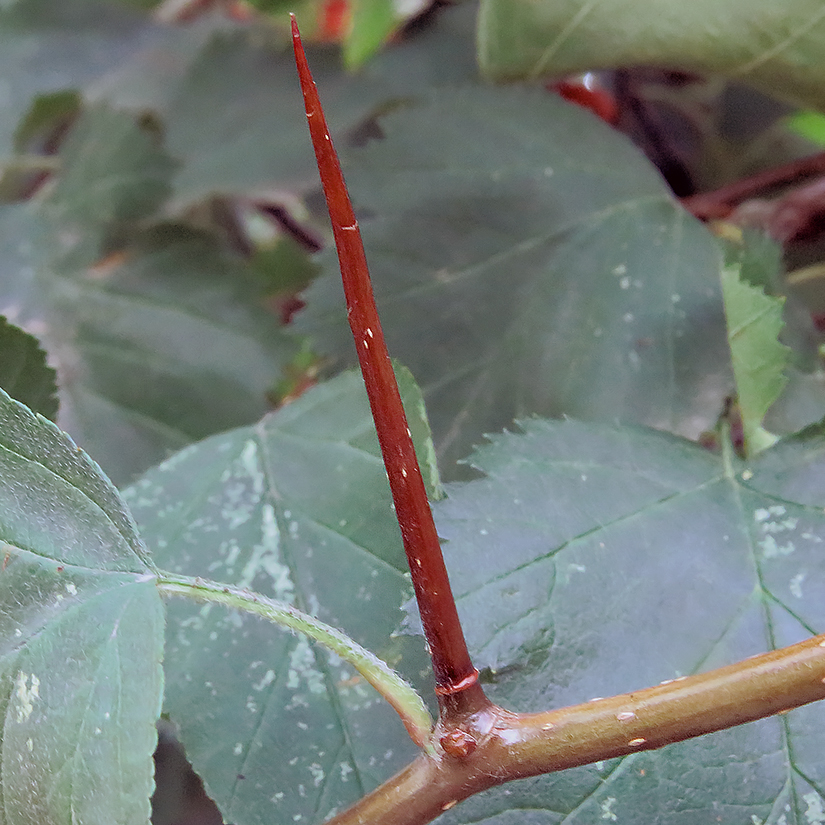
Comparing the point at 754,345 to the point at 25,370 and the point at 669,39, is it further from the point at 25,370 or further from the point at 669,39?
the point at 25,370

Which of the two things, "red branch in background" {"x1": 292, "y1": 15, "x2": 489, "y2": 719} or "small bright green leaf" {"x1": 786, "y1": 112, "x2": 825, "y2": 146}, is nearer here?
"red branch in background" {"x1": 292, "y1": 15, "x2": 489, "y2": 719}

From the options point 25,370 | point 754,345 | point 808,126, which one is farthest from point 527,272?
point 808,126

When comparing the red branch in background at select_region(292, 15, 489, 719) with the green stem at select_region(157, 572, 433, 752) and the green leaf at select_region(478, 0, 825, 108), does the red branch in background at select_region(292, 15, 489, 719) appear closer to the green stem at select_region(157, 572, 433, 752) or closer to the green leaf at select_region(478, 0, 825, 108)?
the green stem at select_region(157, 572, 433, 752)

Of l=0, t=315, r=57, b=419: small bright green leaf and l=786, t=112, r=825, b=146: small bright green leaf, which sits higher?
l=0, t=315, r=57, b=419: small bright green leaf

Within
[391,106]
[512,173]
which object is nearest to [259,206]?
[391,106]

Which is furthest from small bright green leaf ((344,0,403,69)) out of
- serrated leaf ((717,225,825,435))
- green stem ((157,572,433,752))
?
green stem ((157,572,433,752))

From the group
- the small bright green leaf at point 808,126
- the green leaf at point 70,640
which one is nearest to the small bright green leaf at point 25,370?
the green leaf at point 70,640

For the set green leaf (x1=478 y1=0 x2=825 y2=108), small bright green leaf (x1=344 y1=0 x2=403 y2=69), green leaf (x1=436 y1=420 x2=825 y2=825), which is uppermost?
small bright green leaf (x1=344 y1=0 x2=403 y2=69)

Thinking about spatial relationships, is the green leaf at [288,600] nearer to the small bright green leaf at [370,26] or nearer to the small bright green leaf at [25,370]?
the small bright green leaf at [25,370]
